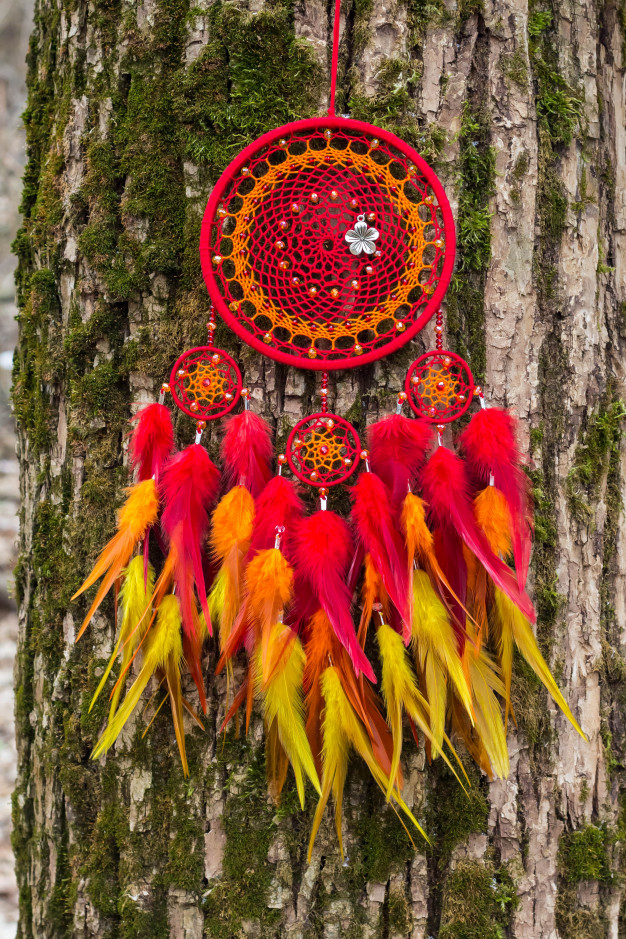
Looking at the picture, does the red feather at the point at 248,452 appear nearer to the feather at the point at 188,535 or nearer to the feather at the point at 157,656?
the feather at the point at 188,535

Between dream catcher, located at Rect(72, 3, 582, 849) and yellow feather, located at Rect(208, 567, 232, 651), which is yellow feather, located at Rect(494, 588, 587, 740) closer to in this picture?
dream catcher, located at Rect(72, 3, 582, 849)

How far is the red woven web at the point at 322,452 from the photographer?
116 centimetres

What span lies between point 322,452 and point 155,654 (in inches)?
17.3

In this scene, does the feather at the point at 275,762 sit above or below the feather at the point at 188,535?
below

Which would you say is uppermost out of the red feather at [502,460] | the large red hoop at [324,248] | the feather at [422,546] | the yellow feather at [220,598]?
the large red hoop at [324,248]

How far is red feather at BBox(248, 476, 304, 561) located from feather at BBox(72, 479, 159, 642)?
179 millimetres

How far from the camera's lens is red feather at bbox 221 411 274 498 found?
45.1 inches

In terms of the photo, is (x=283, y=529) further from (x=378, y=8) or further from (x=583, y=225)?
(x=378, y=8)

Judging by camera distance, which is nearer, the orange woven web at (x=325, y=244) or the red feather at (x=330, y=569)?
the red feather at (x=330, y=569)

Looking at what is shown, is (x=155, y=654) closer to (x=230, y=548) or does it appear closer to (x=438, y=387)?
(x=230, y=548)

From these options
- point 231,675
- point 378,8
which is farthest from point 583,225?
point 231,675

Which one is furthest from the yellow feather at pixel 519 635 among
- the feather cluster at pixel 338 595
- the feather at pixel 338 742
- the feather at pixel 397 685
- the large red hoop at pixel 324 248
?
the large red hoop at pixel 324 248

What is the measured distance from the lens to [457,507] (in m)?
1.13

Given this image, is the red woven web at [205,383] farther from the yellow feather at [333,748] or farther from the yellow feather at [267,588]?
the yellow feather at [333,748]
